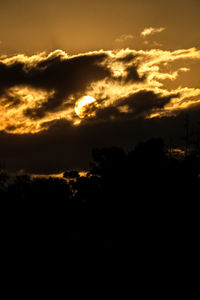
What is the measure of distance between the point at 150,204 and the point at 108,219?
3.40 meters

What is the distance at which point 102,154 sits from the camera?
36.4 metres

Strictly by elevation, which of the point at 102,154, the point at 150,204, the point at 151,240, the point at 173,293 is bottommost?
the point at 173,293

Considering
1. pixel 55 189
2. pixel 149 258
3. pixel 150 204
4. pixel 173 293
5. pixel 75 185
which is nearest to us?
pixel 173 293

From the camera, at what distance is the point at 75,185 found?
36031 millimetres

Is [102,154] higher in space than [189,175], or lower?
higher

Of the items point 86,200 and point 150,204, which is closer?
point 150,204

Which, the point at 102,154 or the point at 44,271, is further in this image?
the point at 102,154

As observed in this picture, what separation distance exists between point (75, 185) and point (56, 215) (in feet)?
11.0

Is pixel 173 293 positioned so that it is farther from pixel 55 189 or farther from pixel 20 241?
pixel 55 189

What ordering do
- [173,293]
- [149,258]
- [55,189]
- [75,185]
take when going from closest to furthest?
1. [173,293]
2. [149,258]
3. [75,185]
4. [55,189]

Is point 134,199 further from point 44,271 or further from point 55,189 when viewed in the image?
point 55,189

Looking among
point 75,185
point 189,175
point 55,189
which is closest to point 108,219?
point 75,185

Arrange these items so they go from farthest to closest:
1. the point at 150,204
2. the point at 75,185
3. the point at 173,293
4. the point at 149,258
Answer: the point at 75,185 → the point at 150,204 → the point at 149,258 → the point at 173,293

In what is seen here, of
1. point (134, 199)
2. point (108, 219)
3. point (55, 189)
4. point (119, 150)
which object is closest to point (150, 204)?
point (134, 199)
